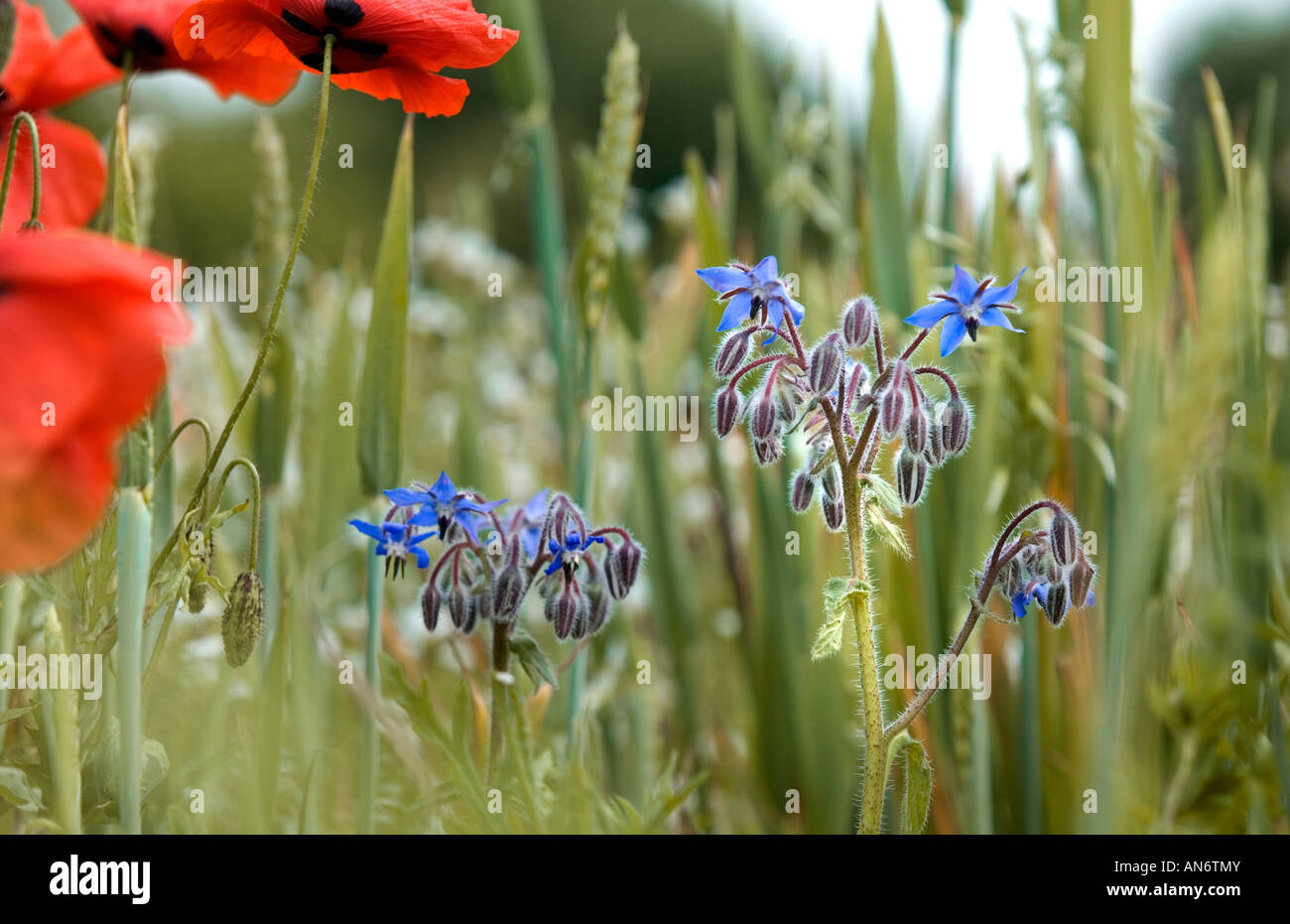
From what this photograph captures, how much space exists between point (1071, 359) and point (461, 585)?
617 mm

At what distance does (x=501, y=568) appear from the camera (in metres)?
0.67

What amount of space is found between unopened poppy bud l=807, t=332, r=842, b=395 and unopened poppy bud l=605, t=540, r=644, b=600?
17 centimetres

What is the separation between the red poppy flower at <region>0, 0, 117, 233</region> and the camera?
0.71 m

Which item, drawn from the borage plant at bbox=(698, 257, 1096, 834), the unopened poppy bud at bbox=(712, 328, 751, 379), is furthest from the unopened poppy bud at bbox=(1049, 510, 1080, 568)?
the unopened poppy bud at bbox=(712, 328, 751, 379)

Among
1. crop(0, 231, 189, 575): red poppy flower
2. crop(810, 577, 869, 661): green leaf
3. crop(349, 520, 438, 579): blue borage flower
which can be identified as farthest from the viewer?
crop(349, 520, 438, 579): blue borage flower

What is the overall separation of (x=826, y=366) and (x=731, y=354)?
6cm

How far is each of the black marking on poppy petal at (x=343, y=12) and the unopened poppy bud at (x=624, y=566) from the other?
355 mm

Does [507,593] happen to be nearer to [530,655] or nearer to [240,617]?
[530,655]

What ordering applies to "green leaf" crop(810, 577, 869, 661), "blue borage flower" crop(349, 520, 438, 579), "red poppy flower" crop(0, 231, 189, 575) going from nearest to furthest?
"red poppy flower" crop(0, 231, 189, 575) → "green leaf" crop(810, 577, 869, 661) → "blue borage flower" crop(349, 520, 438, 579)

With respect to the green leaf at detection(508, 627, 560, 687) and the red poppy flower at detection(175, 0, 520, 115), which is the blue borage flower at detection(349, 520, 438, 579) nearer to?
the green leaf at detection(508, 627, 560, 687)

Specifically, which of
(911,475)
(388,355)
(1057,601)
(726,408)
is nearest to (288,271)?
(388,355)

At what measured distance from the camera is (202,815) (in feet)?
2.39

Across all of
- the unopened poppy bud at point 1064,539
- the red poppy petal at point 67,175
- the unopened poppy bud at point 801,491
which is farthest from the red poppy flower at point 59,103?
the unopened poppy bud at point 1064,539
